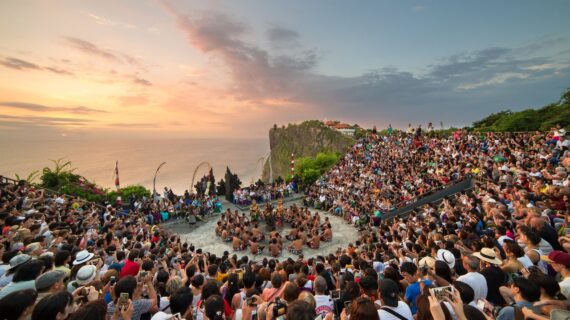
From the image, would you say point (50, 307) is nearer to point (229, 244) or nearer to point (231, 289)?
point (231, 289)

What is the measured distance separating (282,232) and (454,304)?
1375cm

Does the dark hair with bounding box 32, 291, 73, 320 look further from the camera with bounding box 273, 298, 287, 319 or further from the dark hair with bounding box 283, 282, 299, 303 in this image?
the dark hair with bounding box 283, 282, 299, 303

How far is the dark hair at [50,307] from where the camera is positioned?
2584 mm

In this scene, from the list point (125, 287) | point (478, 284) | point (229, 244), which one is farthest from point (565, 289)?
point (229, 244)

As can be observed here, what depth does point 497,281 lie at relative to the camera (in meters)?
4.16

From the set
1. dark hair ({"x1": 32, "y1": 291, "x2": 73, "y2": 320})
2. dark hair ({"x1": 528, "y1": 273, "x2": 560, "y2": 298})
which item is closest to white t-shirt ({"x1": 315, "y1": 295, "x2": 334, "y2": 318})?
dark hair ({"x1": 528, "y1": 273, "x2": 560, "y2": 298})

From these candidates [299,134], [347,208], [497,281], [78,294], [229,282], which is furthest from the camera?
[299,134]

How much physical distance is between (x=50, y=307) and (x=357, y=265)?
21.1 feet

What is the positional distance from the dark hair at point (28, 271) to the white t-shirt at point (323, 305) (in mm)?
4687

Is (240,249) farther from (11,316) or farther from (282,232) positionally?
(11,316)

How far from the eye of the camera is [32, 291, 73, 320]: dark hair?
2.58m

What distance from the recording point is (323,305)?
3932 millimetres

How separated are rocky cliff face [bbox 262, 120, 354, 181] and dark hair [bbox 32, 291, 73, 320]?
1730 inches

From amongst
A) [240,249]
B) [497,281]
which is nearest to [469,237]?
[497,281]
